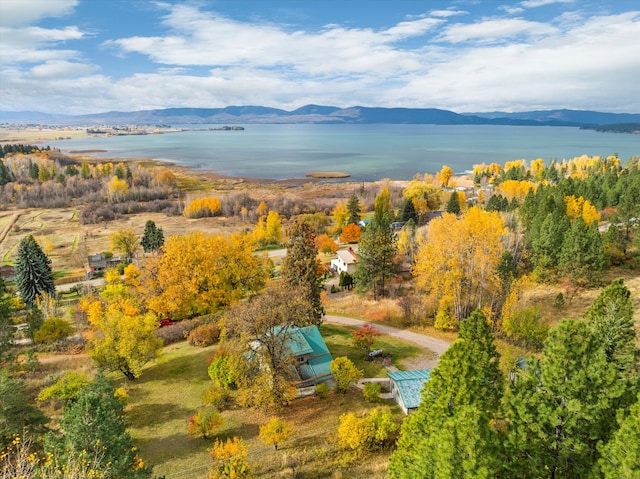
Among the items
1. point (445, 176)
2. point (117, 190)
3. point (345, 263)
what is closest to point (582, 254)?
point (345, 263)

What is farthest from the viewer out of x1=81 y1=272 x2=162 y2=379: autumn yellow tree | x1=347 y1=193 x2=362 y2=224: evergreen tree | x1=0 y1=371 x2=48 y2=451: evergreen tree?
x1=347 y1=193 x2=362 y2=224: evergreen tree

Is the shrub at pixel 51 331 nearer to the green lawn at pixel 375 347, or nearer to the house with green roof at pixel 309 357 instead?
the house with green roof at pixel 309 357

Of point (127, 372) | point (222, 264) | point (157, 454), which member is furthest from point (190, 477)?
point (222, 264)

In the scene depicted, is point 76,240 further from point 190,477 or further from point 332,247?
point 190,477

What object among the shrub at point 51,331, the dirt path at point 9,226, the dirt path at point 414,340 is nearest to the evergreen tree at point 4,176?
the dirt path at point 9,226

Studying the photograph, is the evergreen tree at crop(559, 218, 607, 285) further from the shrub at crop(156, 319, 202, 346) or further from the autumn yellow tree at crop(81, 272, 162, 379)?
the autumn yellow tree at crop(81, 272, 162, 379)

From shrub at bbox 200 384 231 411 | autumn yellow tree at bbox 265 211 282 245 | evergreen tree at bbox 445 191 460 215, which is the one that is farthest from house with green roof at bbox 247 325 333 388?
evergreen tree at bbox 445 191 460 215

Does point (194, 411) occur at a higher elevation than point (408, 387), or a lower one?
lower

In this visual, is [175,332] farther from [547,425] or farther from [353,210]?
[353,210]
